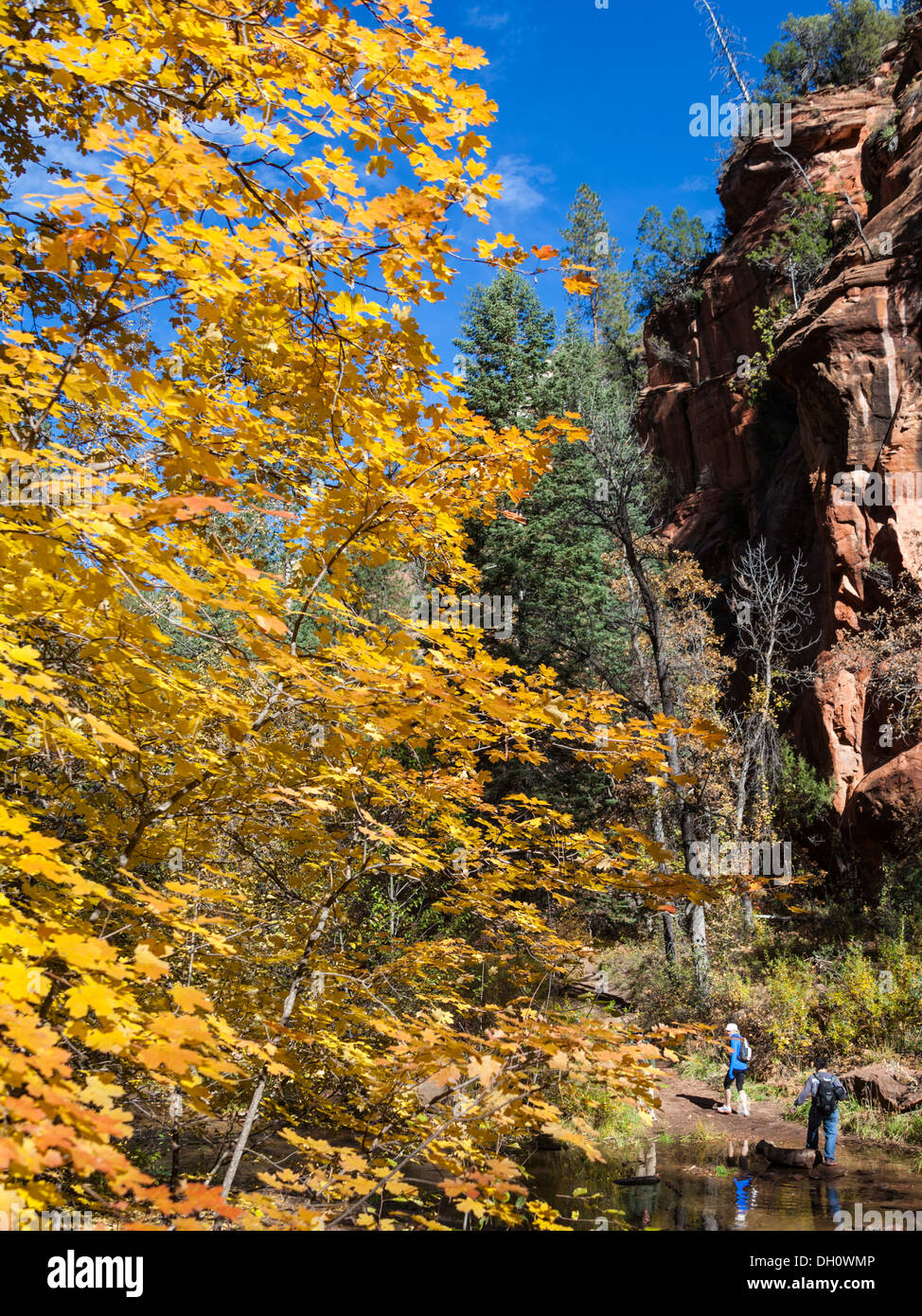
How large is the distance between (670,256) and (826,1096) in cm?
3448

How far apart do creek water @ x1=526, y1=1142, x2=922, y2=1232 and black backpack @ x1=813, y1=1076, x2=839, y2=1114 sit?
Result: 26.3 inches

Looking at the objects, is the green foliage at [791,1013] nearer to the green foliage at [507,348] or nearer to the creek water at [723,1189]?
the creek water at [723,1189]

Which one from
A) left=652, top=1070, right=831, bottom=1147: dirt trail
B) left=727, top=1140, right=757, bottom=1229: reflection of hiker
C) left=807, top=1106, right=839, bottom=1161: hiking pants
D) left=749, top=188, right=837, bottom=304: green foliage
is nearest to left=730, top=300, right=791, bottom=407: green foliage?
left=749, top=188, right=837, bottom=304: green foliage

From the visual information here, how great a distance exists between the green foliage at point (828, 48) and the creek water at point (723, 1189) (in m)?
32.3

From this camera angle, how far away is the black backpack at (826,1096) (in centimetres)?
823

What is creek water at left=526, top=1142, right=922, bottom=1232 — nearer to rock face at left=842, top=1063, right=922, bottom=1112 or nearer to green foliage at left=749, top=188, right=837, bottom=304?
rock face at left=842, top=1063, right=922, bottom=1112

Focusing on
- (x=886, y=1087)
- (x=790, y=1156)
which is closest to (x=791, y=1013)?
(x=886, y=1087)

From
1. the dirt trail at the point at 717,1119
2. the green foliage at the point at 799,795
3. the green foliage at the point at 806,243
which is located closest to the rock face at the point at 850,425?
the green foliage at the point at 799,795

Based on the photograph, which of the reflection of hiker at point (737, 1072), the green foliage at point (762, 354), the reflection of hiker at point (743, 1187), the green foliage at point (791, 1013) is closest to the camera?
the reflection of hiker at point (743, 1187)

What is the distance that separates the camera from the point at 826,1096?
8242 millimetres
